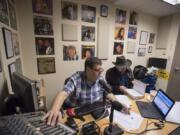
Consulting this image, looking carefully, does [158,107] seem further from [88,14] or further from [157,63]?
[157,63]

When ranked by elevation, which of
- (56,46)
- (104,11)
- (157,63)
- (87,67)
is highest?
(104,11)

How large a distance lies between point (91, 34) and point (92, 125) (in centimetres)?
217

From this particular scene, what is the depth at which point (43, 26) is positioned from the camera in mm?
2195

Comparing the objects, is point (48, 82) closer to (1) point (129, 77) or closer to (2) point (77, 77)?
(2) point (77, 77)

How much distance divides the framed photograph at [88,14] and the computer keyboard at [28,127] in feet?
7.67

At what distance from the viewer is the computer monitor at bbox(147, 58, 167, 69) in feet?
11.5

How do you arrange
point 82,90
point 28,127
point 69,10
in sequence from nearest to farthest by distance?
point 28,127
point 82,90
point 69,10

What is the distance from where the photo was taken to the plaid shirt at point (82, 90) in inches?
54.2

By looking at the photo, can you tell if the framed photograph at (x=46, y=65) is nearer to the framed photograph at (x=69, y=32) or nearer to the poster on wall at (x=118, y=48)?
the framed photograph at (x=69, y=32)

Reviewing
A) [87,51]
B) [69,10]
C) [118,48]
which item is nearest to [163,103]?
[87,51]

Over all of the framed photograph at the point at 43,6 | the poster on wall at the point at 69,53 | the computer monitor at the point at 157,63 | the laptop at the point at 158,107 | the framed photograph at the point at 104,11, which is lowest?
the laptop at the point at 158,107

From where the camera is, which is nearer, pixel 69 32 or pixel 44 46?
pixel 44 46

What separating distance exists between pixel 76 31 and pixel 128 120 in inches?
78.5

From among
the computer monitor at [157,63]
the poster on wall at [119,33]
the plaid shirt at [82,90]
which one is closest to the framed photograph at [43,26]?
the plaid shirt at [82,90]
